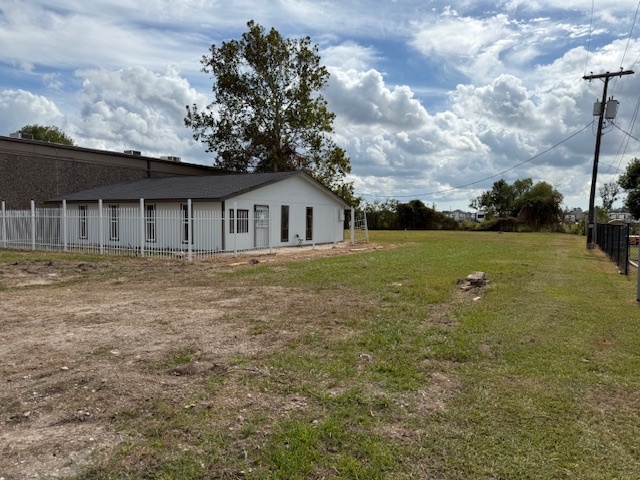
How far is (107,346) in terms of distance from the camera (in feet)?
18.4

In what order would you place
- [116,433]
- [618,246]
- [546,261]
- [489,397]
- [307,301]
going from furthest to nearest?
[546,261], [618,246], [307,301], [489,397], [116,433]

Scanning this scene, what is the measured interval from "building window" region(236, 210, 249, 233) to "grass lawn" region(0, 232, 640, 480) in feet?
41.3

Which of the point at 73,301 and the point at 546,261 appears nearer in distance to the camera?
the point at 73,301

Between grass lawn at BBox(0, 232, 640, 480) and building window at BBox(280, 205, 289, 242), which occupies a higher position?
building window at BBox(280, 205, 289, 242)

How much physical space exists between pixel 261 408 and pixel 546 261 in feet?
51.7

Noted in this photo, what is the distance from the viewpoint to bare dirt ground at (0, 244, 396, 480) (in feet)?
11.2

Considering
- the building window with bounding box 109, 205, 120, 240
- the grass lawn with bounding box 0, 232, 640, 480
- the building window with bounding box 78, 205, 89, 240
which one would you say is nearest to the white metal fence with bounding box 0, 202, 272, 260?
the building window with bounding box 109, 205, 120, 240

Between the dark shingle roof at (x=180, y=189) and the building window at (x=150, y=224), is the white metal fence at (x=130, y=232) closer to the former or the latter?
the building window at (x=150, y=224)

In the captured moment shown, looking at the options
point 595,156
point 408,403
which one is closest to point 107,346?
point 408,403

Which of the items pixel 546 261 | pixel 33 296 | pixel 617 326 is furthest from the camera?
pixel 546 261

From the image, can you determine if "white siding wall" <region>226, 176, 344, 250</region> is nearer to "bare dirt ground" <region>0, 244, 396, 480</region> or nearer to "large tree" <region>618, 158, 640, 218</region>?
"bare dirt ground" <region>0, 244, 396, 480</region>

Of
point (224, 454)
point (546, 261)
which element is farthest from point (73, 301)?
point (546, 261)

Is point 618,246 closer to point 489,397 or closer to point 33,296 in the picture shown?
point 489,397

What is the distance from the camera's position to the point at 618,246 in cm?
1534
